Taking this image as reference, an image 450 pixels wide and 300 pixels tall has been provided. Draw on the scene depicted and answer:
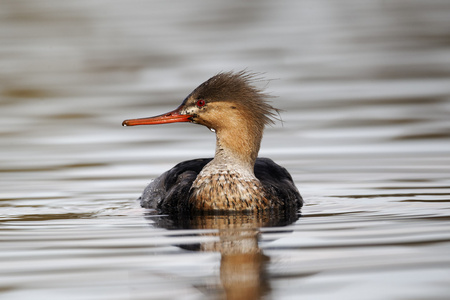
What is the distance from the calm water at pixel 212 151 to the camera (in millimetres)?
6117

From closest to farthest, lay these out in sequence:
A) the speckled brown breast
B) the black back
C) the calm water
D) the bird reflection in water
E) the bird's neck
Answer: the bird reflection in water → the calm water → the speckled brown breast → the black back → the bird's neck

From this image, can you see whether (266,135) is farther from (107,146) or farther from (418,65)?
(418,65)

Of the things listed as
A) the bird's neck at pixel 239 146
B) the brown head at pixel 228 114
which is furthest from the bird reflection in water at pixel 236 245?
the brown head at pixel 228 114

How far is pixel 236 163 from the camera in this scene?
9094mm

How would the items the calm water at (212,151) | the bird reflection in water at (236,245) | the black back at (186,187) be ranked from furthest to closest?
the black back at (186,187) < the calm water at (212,151) < the bird reflection in water at (236,245)

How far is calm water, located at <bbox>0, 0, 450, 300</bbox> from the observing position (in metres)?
6.12

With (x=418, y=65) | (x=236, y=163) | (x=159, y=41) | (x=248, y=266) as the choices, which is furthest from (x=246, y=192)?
(x=159, y=41)

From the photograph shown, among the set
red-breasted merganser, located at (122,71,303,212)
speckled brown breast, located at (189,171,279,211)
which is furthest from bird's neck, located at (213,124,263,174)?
speckled brown breast, located at (189,171,279,211)

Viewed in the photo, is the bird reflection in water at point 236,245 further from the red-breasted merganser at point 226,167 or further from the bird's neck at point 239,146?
the bird's neck at point 239,146

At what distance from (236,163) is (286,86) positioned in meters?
7.67

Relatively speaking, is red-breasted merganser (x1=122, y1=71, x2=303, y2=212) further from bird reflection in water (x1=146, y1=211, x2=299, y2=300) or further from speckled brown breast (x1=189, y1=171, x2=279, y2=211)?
bird reflection in water (x1=146, y1=211, x2=299, y2=300)

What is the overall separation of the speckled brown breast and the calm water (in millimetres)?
363

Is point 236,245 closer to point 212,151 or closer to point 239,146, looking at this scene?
point 239,146

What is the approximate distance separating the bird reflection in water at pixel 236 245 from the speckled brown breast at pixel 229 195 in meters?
0.14
